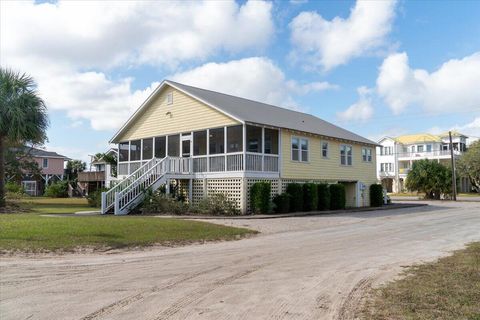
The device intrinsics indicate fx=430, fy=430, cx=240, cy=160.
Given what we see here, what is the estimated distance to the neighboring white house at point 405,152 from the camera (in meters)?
70.5

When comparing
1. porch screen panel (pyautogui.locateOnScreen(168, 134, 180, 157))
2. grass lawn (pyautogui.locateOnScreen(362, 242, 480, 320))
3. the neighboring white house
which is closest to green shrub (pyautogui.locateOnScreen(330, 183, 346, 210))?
porch screen panel (pyautogui.locateOnScreen(168, 134, 180, 157))

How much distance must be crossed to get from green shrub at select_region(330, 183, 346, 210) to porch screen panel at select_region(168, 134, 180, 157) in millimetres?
9828

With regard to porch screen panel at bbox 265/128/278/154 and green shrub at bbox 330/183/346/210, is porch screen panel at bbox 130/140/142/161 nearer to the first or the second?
porch screen panel at bbox 265/128/278/154

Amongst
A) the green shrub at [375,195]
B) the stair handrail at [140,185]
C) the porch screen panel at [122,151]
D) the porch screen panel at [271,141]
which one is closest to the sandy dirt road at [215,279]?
the stair handrail at [140,185]

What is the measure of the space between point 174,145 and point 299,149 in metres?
7.79

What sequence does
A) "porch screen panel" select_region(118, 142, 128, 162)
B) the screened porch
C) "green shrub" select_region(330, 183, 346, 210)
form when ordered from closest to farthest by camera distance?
the screened porch → "green shrub" select_region(330, 183, 346, 210) → "porch screen panel" select_region(118, 142, 128, 162)

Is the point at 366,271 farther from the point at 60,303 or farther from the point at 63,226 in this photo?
the point at 63,226

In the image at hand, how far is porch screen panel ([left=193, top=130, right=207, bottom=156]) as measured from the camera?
2553 cm

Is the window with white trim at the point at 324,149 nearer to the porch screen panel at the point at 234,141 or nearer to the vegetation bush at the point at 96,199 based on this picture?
the porch screen panel at the point at 234,141


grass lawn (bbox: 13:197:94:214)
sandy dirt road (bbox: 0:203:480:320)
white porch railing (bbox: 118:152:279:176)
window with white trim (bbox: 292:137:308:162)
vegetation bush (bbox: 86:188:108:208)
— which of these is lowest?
sandy dirt road (bbox: 0:203:480:320)

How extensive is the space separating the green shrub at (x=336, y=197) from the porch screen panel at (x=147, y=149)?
11870mm

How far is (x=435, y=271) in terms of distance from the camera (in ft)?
26.2

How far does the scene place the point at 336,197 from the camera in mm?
26766

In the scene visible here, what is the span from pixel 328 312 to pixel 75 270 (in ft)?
17.2
